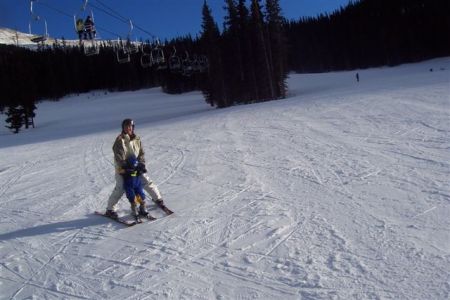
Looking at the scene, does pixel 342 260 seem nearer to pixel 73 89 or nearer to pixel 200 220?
pixel 200 220

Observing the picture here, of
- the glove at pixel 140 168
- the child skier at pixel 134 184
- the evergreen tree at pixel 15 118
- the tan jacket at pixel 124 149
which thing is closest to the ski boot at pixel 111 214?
the child skier at pixel 134 184

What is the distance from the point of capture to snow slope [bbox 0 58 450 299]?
4.65m

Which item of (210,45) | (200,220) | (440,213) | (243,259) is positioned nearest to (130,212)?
(200,220)

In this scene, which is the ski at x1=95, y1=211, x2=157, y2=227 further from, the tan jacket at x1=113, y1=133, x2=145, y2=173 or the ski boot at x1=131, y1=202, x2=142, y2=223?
the tan jacket at x1=113, y1=133, x2=145, y2=173

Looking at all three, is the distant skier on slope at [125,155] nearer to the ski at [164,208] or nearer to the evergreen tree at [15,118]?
the ski at [164,208]

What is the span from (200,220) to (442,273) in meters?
3.77

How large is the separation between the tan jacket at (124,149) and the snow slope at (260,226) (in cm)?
115

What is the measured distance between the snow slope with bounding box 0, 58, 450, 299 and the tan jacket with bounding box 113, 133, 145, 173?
1147 millimetres

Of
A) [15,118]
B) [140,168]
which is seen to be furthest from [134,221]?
[15,118]

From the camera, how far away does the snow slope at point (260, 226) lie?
183 inches

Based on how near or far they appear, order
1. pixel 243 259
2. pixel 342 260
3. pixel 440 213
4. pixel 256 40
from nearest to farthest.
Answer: pixel 342 260, pixel 243 259, pixel 440 213, pixel 256 40

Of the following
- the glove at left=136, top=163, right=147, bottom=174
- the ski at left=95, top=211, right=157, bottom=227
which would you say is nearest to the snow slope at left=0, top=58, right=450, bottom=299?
the ski at left=95, top=211, right=157, bottom=227

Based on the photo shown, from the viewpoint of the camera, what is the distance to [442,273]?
4.32 meters

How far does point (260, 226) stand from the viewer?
6227 millimetres
